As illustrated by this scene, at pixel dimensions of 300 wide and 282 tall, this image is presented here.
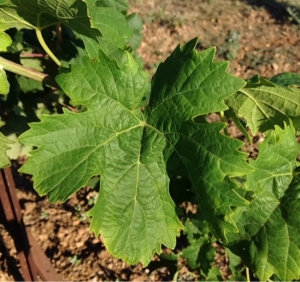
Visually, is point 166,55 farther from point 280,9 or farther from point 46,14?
point 46,14

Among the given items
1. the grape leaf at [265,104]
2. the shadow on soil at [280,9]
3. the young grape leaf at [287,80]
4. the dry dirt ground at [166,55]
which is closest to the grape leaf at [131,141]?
the grape leaf at [265,104]

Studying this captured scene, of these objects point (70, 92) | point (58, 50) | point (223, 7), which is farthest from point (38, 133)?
point (223, 7)

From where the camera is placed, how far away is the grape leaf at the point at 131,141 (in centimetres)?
115

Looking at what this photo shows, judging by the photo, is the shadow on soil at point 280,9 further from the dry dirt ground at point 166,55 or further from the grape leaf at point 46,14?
the grape leaf at point 46,14

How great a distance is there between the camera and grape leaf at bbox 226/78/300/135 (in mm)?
1308

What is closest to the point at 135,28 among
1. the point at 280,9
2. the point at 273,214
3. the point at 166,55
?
the point at 273,214

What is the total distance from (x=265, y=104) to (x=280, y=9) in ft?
15.2

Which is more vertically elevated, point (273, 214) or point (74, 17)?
point (74, 17)

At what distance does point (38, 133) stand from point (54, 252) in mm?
2143

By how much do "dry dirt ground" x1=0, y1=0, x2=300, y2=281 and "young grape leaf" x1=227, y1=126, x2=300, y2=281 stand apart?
1367mm

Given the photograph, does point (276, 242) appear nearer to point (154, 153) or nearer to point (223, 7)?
point (154, 153)

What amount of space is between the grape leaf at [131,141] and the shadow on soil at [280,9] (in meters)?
4.51

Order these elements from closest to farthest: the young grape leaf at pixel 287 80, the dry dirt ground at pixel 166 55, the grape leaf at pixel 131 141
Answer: the grape leaf at pixel 131 141
the young grape leaf at pixel 287 80
the dry dirt ground at pixel 166 55

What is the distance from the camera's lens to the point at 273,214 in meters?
1.25
